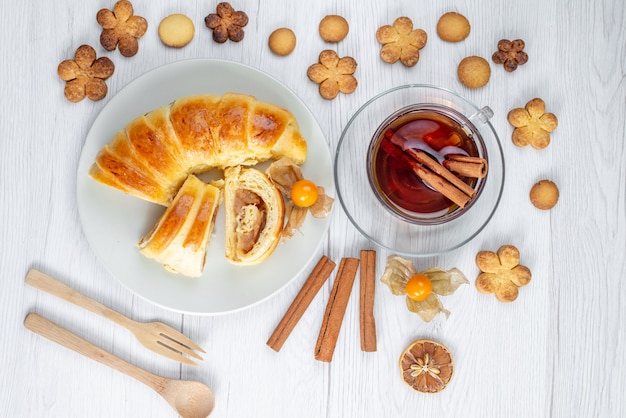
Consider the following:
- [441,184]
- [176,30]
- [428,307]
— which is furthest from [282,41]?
[428,307]

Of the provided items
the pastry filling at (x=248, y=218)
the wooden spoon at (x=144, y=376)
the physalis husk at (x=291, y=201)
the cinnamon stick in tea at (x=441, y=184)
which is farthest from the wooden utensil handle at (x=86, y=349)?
the cinnamon stick in tea at (x=441, y=184)

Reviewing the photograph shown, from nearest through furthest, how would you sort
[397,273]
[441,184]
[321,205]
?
[441,184] → [321,205] → [397,273]

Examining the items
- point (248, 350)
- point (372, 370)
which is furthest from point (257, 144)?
point (372, 370)

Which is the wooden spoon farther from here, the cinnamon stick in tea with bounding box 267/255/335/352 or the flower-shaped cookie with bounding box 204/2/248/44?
the flower-shaped cookie with bounding box 204/2/248/44

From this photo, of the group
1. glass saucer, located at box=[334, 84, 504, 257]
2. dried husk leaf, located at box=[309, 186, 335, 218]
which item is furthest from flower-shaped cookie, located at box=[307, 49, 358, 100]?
dried husk leaf, located at box=[309, 186, 335, 218]

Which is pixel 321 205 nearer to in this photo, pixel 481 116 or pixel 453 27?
pixel 481 116

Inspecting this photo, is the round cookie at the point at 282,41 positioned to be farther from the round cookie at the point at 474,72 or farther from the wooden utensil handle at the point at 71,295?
the wooden utensil handle at the point at 71,295
